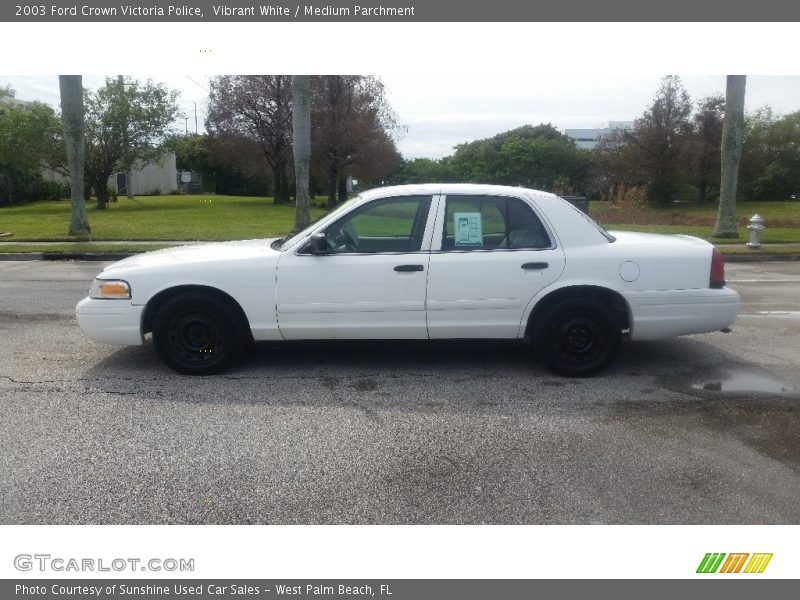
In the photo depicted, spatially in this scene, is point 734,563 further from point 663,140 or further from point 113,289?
point 663,140

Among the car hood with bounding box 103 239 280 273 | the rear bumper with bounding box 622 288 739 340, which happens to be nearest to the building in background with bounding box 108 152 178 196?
the car hood with bounding box 103 239 280 273

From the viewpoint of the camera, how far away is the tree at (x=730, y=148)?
1775 cm

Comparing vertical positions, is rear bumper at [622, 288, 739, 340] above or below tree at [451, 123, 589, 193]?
below

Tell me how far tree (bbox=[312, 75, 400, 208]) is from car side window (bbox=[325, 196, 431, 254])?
31175 millimetres

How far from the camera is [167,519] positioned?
133 inches

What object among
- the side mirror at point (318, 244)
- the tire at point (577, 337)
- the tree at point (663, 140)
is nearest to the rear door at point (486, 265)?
the tire at point (577, 337)

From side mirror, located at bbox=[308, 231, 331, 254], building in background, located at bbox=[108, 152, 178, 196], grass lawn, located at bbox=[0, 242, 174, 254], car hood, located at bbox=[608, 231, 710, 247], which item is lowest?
grass lawn, located at bbox=[0, 242, 174, 254]

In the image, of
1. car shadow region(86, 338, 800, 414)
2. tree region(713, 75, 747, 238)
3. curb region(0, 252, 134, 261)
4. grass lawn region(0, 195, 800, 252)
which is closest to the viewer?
car shadow region(86, 338, 800, 414)

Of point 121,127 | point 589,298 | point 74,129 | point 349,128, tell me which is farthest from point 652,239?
point 121,127

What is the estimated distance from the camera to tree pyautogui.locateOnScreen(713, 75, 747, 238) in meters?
17.8

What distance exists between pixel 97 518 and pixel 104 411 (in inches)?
65.2

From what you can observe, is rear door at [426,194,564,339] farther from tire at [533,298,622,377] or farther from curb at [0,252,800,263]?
curb at [0,252,800,263]

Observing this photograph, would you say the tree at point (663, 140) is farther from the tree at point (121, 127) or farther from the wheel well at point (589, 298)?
the wheel well at point (589, 298)

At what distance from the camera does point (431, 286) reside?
18.1ft
